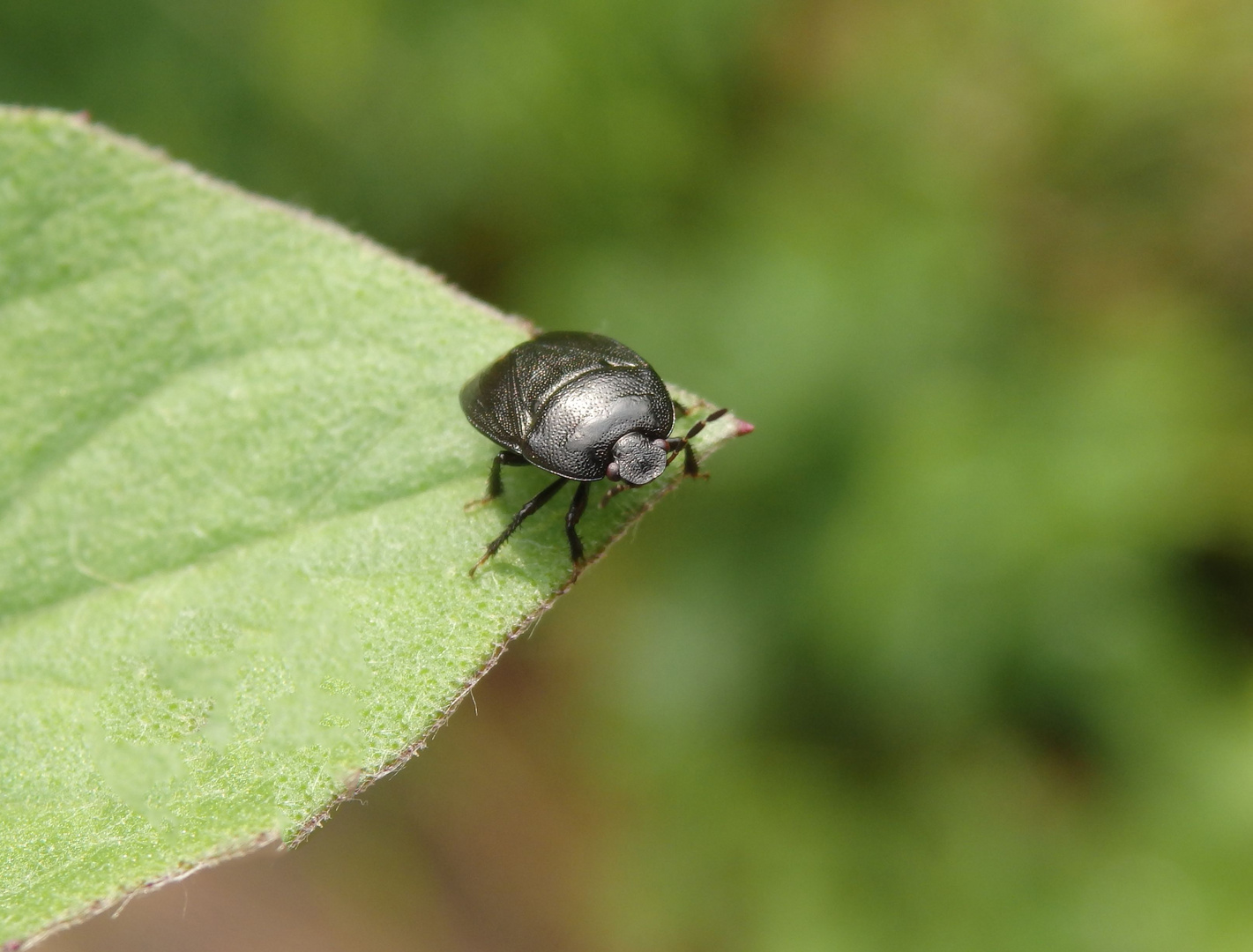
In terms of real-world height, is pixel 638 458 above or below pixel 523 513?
above

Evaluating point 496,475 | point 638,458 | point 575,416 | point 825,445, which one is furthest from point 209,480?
point 825,445

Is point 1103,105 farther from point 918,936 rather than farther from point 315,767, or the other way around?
point 315,767

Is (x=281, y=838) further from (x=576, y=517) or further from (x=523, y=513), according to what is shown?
(x=576, y=517)

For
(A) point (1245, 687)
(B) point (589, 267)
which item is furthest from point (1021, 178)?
(A) point (1245, 687)

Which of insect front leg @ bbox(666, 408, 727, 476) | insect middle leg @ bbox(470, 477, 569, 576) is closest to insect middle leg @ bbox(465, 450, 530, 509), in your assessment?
insect middle leg @ bbox(470, 477, 569, 576)

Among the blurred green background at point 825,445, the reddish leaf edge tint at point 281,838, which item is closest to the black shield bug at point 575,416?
the reddish leaf edge tint at point 281,838

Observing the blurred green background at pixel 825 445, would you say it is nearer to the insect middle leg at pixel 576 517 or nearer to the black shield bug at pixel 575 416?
the black shield bug at pixel 575 416

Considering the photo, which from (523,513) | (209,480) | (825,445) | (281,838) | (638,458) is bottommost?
(825,445)
